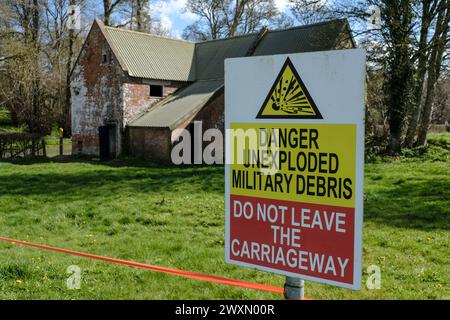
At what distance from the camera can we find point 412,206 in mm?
11531

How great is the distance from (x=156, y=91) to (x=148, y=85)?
881 mm

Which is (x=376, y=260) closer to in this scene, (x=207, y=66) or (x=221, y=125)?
(x=221, y=125)

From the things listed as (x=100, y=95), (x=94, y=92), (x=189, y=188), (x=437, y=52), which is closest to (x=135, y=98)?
(x=100, y=95)

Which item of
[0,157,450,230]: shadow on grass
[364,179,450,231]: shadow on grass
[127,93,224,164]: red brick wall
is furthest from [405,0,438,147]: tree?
[127,93,224,164]: red brick wall

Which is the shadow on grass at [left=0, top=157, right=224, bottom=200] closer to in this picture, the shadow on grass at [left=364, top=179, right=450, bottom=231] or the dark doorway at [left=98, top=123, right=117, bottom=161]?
the shadow on grass at [left=364, top=179, right=450, bottom=231]

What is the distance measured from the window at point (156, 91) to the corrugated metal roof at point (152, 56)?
72cm

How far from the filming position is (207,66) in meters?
30.7

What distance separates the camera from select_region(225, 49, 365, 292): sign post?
212 cm

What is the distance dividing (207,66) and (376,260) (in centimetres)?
2484

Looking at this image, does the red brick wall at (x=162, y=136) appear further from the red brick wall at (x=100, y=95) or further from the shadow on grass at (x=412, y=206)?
the shadow on grass at (x=412, y=206)

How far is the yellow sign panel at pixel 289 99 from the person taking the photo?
221 cm

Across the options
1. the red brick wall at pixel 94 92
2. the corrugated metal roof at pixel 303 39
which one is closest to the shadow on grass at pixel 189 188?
the red brick wall at pixel 94 92

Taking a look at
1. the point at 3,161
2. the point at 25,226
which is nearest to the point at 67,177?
the point at 25,226

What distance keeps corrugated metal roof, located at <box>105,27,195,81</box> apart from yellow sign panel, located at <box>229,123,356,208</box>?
25.9m
